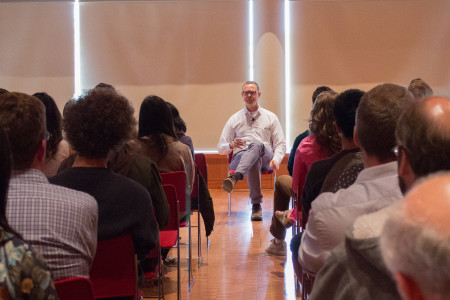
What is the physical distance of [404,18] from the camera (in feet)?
27.2

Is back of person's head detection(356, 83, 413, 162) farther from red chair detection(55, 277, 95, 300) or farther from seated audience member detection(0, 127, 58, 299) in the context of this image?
seated audience member detection(0, 127, 58, 299)

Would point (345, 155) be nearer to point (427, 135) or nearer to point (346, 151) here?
point (346, 151)

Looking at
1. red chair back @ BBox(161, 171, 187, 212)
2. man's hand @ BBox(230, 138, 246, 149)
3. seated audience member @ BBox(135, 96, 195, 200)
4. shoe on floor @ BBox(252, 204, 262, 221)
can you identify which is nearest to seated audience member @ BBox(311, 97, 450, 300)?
red chair back @ BBox(161, 171, 187, 212)

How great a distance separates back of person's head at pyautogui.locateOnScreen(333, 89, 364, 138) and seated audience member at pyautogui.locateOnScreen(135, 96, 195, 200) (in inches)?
53.7

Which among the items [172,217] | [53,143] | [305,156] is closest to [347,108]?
[305,156]

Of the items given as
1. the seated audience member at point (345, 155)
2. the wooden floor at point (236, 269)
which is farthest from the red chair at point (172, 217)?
the seated audience member at point (345, 155)

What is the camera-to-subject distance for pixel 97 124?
2236mm

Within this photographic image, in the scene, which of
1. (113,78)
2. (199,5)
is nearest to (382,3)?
(199,5)

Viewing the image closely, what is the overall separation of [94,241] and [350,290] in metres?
1.01

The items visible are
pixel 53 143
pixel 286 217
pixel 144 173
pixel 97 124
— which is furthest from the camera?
pixel 286 217

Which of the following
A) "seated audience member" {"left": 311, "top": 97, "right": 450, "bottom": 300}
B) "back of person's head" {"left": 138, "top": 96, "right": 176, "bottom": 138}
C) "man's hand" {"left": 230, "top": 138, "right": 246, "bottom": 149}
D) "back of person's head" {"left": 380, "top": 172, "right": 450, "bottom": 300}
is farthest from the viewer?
"man's hand" {"left": 230, "top": 138, "right": 246, "bottom": 149}

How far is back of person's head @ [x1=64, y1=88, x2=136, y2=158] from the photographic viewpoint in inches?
87.0

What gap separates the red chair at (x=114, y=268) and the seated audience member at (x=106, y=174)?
0.04 metres

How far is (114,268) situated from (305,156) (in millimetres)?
1794
